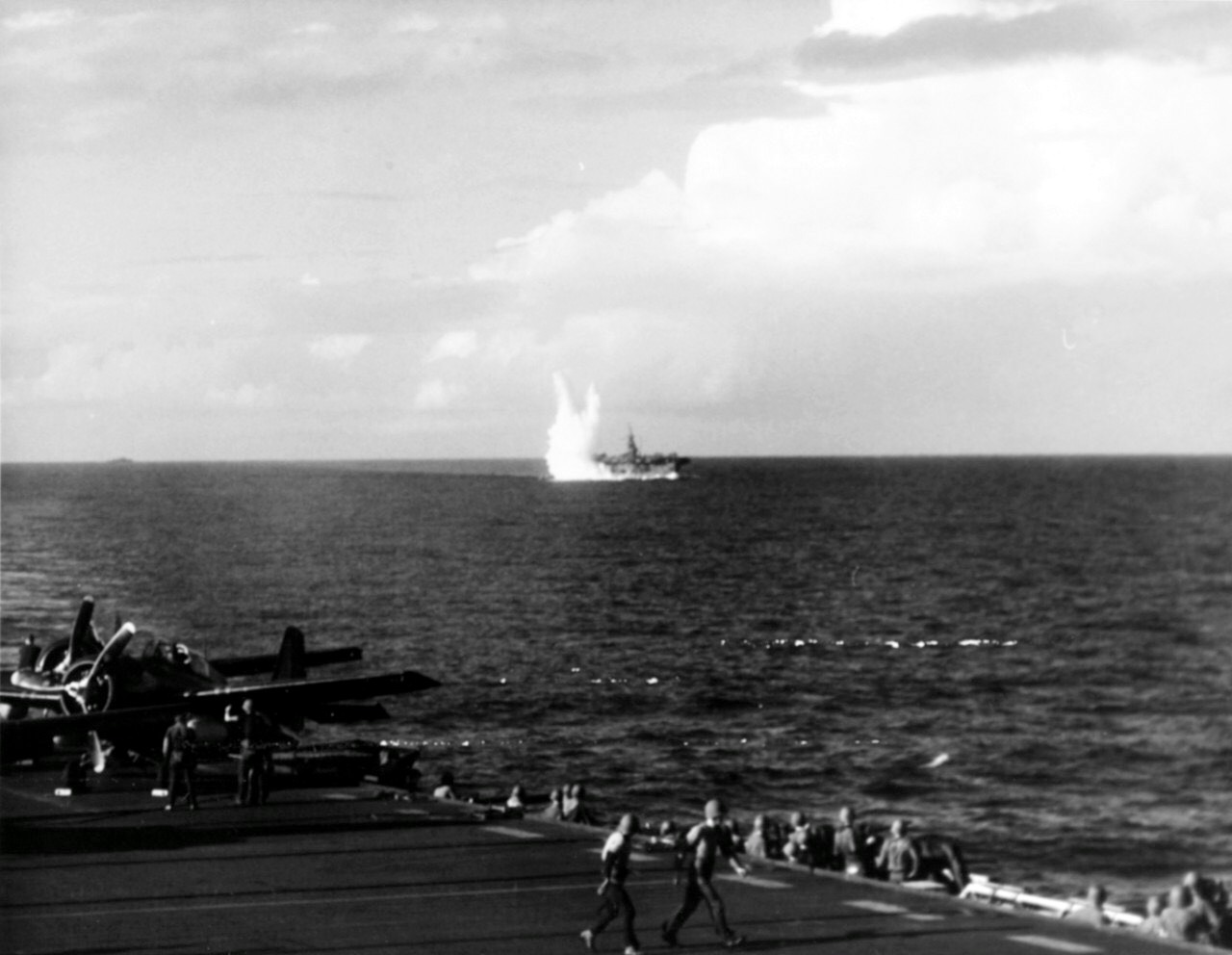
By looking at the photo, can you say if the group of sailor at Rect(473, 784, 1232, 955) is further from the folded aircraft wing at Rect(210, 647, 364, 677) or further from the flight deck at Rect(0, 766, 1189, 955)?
the folded aircraft wing at Rect(210, 647, 364, 677)

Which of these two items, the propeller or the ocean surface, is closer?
the propeller

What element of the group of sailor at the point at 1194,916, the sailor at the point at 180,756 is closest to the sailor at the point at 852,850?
the group of sailor at the point at 1194,916

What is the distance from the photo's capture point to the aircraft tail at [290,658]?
46719mm

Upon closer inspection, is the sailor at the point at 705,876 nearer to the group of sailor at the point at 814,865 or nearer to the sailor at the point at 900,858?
the group of sailor at the point at 814,865

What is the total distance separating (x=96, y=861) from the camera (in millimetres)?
29188

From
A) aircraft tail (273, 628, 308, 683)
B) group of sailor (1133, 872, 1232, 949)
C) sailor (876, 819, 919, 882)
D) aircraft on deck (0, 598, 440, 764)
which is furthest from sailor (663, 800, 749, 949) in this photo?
aircraft tail (273, 628, 308, 683)

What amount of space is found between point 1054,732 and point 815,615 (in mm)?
37443

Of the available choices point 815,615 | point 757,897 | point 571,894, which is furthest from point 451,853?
point 815,615

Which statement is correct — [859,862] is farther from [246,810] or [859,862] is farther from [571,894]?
[246,810]

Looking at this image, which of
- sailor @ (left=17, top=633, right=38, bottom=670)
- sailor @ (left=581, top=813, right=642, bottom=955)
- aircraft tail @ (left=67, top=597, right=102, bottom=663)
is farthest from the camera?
sailor @ (left=17, top=633, right=38, bottom=670)

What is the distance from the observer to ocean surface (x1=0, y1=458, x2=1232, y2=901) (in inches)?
2194

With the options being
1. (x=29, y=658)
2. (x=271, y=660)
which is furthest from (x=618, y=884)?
(x=271, y=660)

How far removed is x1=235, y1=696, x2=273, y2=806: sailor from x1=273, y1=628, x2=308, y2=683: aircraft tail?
10293mm

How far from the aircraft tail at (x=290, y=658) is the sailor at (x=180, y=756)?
37.6 feet
